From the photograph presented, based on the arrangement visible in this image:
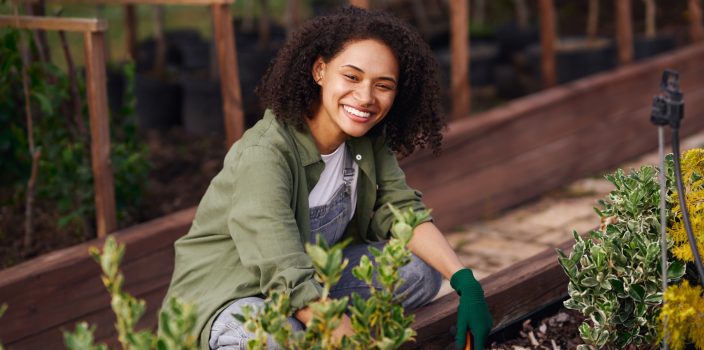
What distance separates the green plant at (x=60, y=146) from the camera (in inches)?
133

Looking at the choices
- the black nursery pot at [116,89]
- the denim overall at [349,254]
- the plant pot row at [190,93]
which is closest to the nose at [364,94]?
the denim overall at [349,254]

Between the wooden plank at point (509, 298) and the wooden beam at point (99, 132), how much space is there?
1313 millimetres

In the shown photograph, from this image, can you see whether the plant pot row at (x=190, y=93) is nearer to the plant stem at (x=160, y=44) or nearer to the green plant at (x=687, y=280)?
the plant stem at (x=160, y=44)

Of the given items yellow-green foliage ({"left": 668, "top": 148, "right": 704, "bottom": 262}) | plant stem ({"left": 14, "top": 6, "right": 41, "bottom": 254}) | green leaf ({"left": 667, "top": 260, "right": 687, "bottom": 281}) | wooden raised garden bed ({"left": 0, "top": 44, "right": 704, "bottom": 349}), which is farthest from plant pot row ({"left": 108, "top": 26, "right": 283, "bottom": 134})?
green leaf ({"left": 667, "top": 260, "right": 687, "bottom": 281})

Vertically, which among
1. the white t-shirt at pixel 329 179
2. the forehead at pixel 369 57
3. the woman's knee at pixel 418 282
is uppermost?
the forehead at pixel 369 57

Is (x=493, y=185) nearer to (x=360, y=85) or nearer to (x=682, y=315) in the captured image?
(x=360, y=85)

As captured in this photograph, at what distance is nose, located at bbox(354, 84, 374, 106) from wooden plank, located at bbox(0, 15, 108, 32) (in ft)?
3.71

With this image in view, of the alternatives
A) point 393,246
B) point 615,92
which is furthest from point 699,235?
point 615,92

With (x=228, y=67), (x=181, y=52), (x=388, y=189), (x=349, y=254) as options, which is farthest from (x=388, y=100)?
(x=181, y=52)

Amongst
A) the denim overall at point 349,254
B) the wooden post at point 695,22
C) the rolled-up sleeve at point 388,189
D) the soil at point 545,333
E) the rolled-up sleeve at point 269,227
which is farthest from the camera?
the wooden post at point 695,22

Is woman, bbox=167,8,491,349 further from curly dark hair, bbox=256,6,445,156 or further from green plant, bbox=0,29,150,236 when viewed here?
green plant, bbox=0,29,150,236

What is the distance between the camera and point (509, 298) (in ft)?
8.18

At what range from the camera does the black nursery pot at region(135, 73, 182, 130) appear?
5406 millimetres

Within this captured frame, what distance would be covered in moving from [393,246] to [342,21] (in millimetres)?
918
